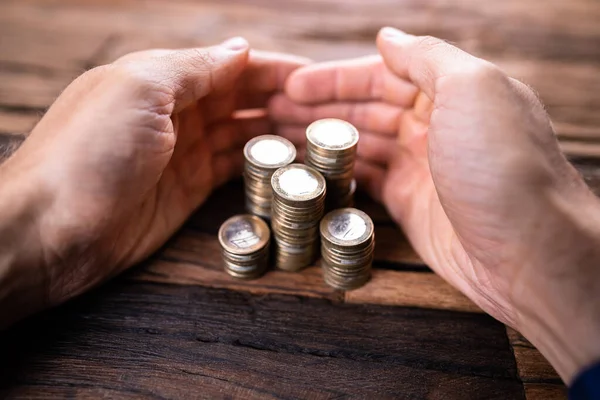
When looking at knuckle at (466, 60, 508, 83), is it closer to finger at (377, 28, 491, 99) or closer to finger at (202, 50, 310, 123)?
finger at (377, 28, 491, 99)

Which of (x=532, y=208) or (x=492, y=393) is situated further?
(x=492, y=393)

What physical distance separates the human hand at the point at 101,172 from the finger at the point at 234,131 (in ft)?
0.44

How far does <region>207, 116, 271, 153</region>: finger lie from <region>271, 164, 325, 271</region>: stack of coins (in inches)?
11.6

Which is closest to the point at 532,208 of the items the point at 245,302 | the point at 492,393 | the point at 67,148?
the point at 492,393

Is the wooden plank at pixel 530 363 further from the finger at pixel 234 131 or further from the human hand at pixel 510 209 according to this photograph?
the finger at pixel 234 131

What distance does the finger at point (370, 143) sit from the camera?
1.52 m

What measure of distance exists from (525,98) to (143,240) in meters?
0.85

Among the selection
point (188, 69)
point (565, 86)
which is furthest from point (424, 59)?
point (565, 86)

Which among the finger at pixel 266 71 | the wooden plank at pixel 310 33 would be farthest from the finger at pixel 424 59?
the wooden plank at pixel 310 33

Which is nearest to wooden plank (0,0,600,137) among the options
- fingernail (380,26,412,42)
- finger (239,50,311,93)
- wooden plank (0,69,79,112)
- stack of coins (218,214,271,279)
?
wooden plank (0,69,79,112)

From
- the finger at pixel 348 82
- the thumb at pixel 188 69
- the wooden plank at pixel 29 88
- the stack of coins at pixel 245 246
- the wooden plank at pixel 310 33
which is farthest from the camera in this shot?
the wooden plank at pixel 310 33

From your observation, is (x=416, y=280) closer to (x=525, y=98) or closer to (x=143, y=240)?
(x=525, y=98)

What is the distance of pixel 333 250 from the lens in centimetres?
127

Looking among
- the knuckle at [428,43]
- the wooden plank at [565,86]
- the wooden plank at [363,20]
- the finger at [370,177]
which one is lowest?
the finger at [370,177]
